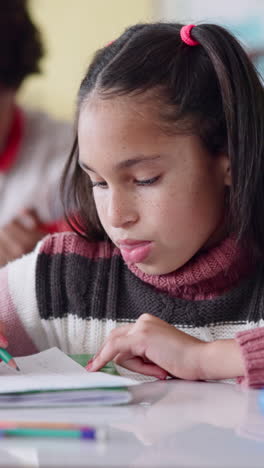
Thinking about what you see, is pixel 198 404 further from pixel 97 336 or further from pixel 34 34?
pixel 34 34

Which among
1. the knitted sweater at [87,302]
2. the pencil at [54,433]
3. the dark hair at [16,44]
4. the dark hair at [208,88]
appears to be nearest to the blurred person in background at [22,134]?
the dark hair at [16,44]

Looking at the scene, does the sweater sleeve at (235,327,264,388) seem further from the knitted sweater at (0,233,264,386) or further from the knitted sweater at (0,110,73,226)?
the knitted sweater at (0,110,73,226)

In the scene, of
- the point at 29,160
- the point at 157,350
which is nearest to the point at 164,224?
the point at 157,350

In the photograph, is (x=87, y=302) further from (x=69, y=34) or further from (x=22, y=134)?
(x=69, y=34)

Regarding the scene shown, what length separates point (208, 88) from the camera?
3.09ft

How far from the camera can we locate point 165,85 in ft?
2.99

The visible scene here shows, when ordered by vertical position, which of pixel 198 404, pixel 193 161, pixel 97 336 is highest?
pixel 193 161

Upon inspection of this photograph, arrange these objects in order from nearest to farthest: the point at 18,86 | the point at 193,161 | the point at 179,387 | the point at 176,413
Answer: the point at 176,413, the point at 179,387, the point at 193,161, the point at 18,86

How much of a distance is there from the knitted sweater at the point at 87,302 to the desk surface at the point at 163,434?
241 mm

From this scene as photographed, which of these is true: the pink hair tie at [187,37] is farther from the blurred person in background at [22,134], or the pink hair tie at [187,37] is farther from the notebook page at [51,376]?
the blurred person in background at [22,134]

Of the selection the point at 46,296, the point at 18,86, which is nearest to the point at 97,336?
the point at 46,296

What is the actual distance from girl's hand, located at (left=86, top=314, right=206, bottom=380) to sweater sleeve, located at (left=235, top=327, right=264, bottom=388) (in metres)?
0.05

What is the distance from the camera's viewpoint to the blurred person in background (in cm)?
196

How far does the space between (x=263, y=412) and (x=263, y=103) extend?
468 mm
